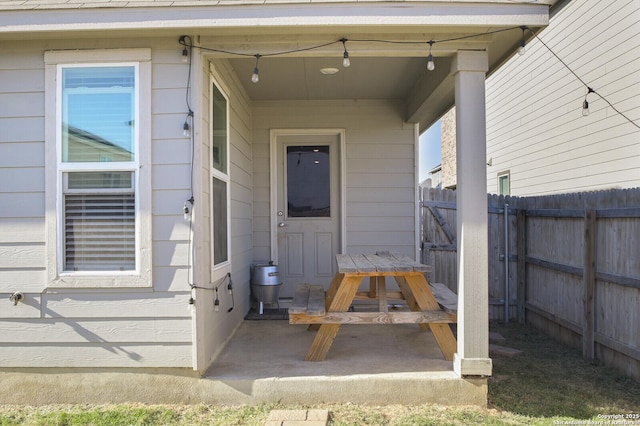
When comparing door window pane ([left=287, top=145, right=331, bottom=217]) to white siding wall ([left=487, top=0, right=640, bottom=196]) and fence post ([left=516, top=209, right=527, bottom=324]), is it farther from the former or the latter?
white siding wall ([left=487, top=0, right=640, bottom=196])

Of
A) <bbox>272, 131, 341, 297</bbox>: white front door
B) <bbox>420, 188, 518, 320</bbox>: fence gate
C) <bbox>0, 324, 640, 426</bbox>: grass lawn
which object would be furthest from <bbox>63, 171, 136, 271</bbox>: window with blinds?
<bbox>420, 188, 518, 320</bbox>: fence gate

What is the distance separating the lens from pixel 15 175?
3.15m

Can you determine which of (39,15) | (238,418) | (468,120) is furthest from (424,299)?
(39,15)

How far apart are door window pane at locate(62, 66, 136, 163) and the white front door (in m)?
2.52

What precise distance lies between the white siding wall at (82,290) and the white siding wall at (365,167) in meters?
2.37

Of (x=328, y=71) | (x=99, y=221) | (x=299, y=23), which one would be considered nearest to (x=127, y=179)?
(x=99, y=221)

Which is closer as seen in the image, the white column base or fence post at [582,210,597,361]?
the white column base

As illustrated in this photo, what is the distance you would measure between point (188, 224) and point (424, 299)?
181 centimetres

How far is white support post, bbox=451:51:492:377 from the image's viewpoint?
3.13m

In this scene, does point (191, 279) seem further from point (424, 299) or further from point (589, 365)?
point (589, 365)

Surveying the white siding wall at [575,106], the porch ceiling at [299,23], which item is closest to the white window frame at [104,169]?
the porch ceiling at [299,23]

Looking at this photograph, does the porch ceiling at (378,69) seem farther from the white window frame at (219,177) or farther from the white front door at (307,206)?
the white front door at (307,206)

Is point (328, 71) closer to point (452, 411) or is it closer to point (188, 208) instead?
point (188, 208)

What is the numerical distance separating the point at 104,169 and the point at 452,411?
2.78 meters
